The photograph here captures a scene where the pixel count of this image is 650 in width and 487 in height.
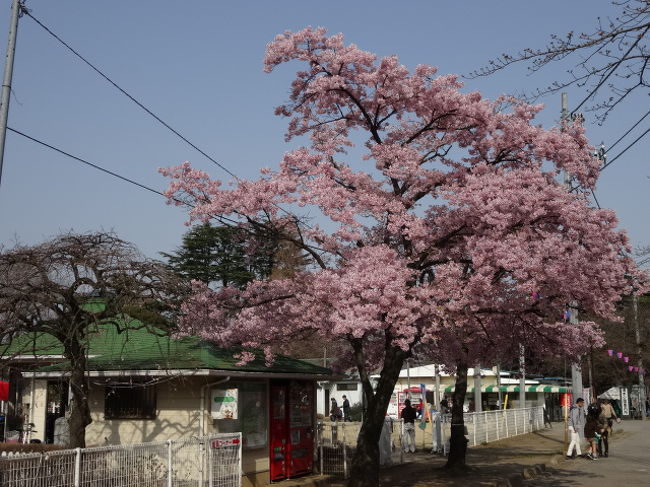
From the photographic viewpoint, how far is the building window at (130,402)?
17.0 m

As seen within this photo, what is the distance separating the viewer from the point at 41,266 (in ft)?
42.0

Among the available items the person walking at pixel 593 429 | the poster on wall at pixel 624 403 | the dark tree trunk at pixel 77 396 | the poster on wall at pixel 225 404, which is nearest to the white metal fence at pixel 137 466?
the poster on wall at pixel 225 404

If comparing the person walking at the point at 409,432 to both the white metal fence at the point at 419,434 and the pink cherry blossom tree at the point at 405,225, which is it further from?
the pink cherry blossom tree at the point at 405,225

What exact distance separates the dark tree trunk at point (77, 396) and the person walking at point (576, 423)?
17.1m

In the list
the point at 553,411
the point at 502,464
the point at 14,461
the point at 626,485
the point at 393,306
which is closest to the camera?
the point at 14,461

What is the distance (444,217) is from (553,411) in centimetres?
4542

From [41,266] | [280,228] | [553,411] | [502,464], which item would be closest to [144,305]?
[41,266]

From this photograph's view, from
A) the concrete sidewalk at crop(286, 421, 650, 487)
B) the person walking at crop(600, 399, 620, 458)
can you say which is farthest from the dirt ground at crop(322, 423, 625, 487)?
the person walking at crop(600, 399, 620, 458)

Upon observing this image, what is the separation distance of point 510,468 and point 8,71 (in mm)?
16738

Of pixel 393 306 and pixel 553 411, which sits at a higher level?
pixel 393 306

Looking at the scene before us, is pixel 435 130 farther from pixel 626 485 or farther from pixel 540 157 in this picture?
pixel 626 485

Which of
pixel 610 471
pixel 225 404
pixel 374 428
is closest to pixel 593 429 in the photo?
pixel 610 471

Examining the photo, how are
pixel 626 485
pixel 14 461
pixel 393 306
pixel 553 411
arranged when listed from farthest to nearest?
1. pixel 553 411
2. pixel 626 485
3. pixel 393 306
4. pixel 14 461

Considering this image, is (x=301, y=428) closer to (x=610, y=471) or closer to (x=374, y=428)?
(x=374, y=428)
